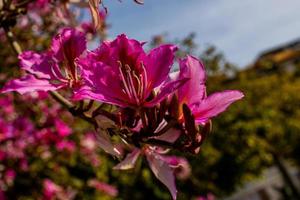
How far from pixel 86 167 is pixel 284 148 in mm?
6957

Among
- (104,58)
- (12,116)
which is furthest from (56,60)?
(12,116)

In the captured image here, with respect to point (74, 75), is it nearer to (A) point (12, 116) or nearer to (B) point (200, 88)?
(B) point (200, 88)

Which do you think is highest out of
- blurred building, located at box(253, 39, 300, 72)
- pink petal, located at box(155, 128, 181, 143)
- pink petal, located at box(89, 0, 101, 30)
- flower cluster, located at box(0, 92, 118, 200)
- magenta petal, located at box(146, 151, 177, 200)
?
pink petal, located at box(89, 0, 101, 30)

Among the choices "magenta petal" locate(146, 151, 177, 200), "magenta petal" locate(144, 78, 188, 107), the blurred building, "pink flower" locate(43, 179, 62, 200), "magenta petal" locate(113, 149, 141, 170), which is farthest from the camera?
the blurred building

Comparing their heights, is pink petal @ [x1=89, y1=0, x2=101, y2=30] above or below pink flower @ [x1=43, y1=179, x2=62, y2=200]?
above

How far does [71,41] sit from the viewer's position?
1034mm

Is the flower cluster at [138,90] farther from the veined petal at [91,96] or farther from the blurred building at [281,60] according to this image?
the blurred building at [281,60]

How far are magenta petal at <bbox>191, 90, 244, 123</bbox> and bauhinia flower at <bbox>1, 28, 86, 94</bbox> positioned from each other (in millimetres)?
237

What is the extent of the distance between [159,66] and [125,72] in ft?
0.20

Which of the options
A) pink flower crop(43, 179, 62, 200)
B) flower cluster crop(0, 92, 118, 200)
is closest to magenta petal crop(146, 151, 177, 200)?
flower cluster crop(0, 92, 118, 200)

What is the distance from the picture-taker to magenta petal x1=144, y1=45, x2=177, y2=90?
894 mm

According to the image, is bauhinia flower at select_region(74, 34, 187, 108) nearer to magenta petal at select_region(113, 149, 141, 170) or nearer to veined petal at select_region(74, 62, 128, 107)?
veined petal at select_region(74, 62, 128, 107)

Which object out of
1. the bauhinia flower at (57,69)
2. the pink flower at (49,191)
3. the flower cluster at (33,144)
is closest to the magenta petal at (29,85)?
the bauhinia flower at (57,69)

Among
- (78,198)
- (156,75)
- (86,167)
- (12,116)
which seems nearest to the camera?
(156,75)
